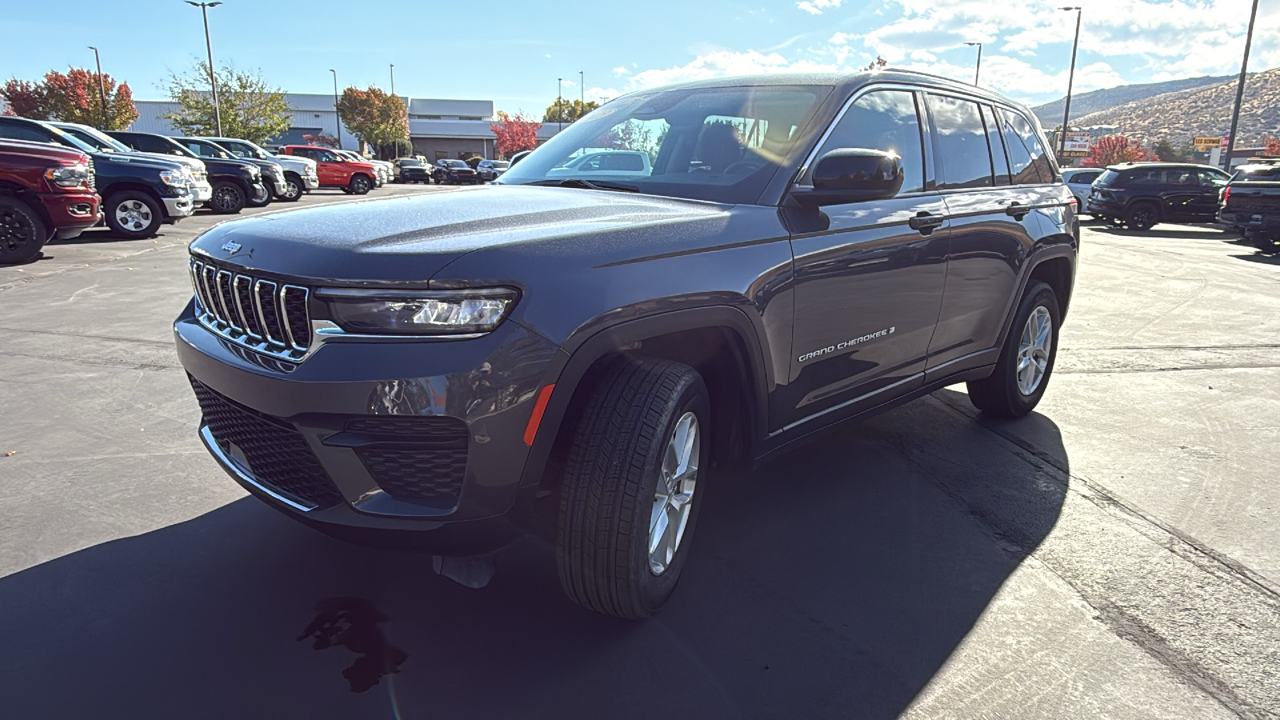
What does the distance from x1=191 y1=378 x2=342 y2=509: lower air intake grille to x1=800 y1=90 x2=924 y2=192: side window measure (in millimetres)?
1919

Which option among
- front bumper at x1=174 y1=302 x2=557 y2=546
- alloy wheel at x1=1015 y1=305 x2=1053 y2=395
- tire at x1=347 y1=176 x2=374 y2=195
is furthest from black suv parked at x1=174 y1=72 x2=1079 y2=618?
tire at x1=347 y1=176 x2=374 y2=195

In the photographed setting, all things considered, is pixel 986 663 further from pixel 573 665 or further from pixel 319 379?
pixel 319 379

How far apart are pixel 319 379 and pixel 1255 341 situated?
8306 mm

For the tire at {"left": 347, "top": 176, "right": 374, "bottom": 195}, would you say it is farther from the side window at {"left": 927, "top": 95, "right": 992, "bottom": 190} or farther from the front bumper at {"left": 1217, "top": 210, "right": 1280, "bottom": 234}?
the side window at {"left": 927, "top": 95, "right": 992, "bottom": 190}

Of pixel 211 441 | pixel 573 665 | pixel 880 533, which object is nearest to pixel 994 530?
pixel 880 533

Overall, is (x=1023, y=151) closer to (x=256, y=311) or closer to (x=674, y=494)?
(x=674, y=494)

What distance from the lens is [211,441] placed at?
2.71 meters

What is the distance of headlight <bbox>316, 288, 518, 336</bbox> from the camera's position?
2039 millimetres

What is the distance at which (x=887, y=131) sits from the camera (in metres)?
3.48

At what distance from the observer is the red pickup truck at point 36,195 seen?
9336 millimetres

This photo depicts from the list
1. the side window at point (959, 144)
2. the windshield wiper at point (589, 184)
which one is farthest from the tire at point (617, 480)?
the side window at point (959, 144)

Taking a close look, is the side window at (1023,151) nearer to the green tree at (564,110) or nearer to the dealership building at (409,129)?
the dealership building at (409,129)

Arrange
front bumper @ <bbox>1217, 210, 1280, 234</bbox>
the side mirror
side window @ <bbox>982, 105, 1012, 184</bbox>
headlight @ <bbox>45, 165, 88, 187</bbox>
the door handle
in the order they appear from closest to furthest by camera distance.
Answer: the side mirror
the door handle
side window @ <bbox>982, 105, 1012, 184</bbox>
headlight @ <bbox>45, 165, 88, 187</bbox>
front bumper @ <bbox>1217, 210, 1280, 234</bbox>

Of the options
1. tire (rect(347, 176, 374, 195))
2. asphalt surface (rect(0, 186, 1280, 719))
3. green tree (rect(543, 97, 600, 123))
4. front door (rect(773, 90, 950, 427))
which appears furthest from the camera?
green tree (rect(543, 97, 600, 123))
